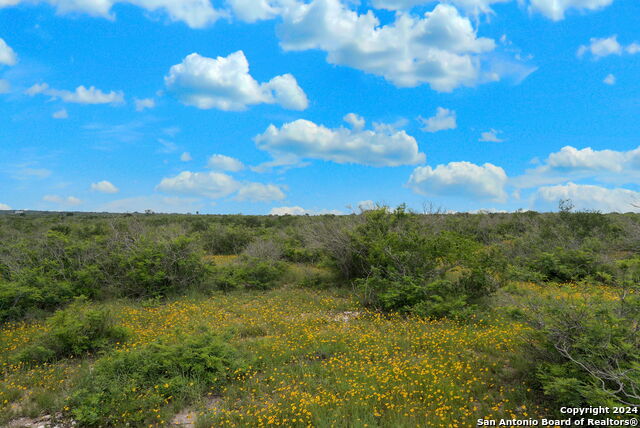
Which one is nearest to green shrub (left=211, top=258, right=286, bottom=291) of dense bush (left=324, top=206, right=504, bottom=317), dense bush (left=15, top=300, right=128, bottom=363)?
dense bush (left=324, top=206, right=504, bottom=317)

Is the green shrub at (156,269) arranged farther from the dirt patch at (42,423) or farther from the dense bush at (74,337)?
the dirt patch at (42,423)

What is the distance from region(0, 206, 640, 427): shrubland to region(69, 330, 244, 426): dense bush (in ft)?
0.09

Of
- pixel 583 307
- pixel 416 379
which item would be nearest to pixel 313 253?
pixel 416 379

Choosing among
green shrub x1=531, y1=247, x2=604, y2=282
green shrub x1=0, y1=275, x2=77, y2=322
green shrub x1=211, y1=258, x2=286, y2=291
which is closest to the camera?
green shrub x1=0, y1=275, x2=77, y2=322

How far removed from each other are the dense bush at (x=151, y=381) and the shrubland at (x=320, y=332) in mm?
26

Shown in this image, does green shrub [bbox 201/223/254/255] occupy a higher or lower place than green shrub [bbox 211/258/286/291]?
higher

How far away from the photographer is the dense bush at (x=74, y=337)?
282 inches

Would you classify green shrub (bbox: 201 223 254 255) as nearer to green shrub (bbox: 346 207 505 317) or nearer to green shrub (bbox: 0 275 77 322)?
green shrub (bbox: 0 275 77 322)

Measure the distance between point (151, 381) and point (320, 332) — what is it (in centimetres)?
355

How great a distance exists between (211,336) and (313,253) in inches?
385

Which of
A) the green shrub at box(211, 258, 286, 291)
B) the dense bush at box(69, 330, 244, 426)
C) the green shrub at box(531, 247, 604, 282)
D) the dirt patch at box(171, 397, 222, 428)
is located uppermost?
the green shrub at box(531, 247, 604, 282)

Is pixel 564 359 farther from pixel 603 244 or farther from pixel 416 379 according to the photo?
pixel 603 244

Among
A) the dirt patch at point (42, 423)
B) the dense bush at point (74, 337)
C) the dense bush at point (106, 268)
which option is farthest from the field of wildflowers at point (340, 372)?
the dense bush at point (106, 268)

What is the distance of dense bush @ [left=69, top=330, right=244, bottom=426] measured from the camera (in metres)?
5.17
